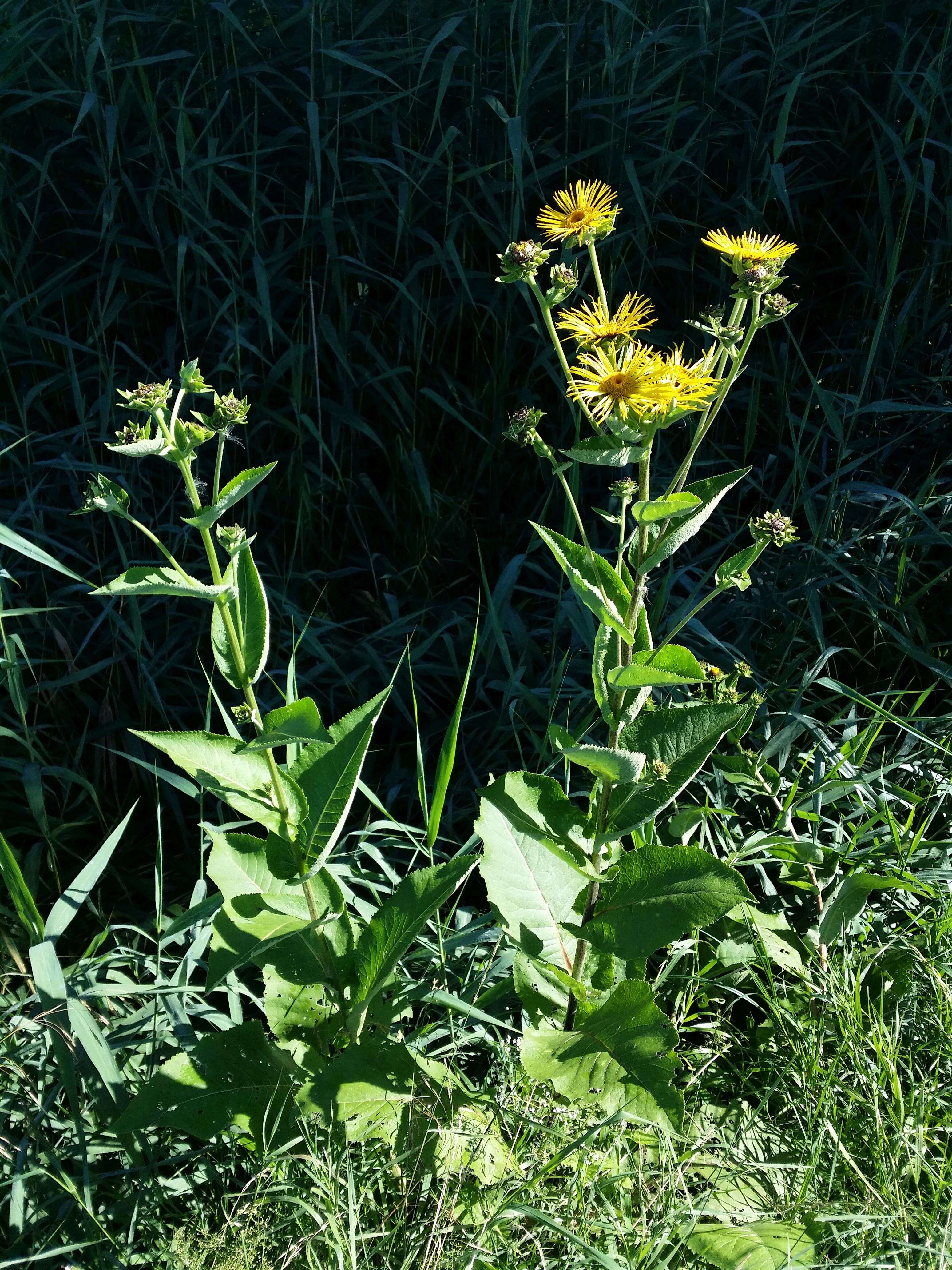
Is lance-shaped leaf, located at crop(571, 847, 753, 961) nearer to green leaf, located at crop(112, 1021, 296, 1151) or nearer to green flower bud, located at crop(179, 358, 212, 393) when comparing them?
green leaf, located at crop(112, 1021, 296, 1151)

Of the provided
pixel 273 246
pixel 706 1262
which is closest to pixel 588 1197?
pixel 706 1262

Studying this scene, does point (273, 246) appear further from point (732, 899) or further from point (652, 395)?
point (732, 899)

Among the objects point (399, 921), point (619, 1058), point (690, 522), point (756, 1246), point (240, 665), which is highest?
point (690, 522)

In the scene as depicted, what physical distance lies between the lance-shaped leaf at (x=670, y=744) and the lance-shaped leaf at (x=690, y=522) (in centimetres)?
18

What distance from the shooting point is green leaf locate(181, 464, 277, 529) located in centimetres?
107

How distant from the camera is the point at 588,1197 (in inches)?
51.5

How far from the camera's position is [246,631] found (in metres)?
1.19

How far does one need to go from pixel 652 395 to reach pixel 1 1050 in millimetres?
1234

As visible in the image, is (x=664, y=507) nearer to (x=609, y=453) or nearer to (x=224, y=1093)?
(x=609, y=453)

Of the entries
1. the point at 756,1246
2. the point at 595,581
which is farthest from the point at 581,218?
the point at 756,1246

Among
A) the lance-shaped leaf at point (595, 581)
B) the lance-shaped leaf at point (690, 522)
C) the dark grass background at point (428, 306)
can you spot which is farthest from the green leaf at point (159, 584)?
the dark grass background at point (428, 306)

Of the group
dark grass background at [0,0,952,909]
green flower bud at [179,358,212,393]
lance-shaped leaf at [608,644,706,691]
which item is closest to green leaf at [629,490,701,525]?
lance-shaped leaf at [608,644,706,691]

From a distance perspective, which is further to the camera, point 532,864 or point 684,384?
point 532,864

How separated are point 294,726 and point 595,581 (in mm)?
369
